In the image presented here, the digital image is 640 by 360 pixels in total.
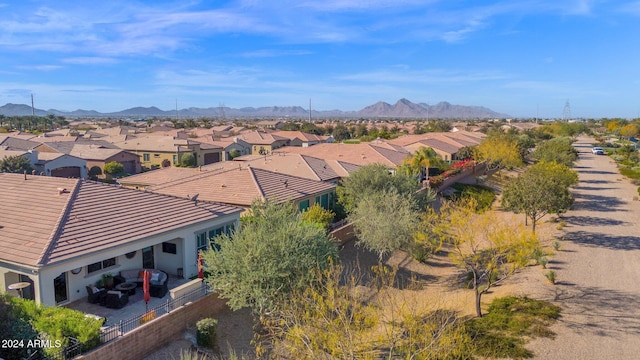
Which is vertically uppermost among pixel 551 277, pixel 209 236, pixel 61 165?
pixel 61 165

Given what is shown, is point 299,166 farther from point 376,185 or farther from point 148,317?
point 148,317

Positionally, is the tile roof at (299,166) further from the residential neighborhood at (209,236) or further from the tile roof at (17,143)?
the tile roof at (17,143)

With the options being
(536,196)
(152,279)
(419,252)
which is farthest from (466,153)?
(152,279)

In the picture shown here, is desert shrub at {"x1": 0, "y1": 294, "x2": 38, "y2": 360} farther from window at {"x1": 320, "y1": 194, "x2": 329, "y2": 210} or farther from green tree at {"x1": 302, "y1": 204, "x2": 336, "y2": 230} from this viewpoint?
window at {"x1": 320, "y1": 194, "x2": 329, "y2": 210}

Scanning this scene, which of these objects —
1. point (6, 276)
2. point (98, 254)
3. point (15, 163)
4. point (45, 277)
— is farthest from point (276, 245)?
point (15, 163)

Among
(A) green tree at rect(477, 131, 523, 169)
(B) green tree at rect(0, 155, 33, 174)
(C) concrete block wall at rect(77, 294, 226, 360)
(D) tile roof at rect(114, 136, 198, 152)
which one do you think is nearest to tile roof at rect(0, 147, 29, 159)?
(B) green tree at rect(0, 155, 33, 174)

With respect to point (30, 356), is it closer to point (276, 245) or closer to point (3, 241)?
point (3, 241)

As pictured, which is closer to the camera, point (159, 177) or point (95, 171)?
point (159, 177)
